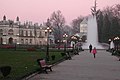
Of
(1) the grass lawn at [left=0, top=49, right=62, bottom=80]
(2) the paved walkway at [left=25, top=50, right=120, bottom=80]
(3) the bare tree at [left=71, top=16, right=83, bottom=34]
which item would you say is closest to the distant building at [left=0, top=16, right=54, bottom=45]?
(3) the bare tree at [left=71, top=16, right=83, bottom=34]

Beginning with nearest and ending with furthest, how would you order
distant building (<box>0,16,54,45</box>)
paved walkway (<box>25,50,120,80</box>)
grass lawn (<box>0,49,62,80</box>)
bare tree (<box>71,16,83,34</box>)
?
grass lawn (<box>0,49,62,80</box>) → paved walkway (<box>25,50,120,80</box>) → distant building (<box>0,16,54,45</box>) → bare tree (<box>71,16,83,34</box>)

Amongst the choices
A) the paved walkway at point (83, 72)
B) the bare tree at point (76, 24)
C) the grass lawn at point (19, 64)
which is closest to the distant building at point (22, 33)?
the bare tree at point (76, 24)

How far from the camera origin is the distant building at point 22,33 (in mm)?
138250

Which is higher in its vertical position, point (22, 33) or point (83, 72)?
point (22, 33)

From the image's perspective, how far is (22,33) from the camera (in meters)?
144

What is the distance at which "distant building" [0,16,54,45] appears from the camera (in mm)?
138250

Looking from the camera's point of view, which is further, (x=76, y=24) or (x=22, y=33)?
(x=76, y=24)

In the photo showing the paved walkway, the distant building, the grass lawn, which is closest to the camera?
the grass lawn

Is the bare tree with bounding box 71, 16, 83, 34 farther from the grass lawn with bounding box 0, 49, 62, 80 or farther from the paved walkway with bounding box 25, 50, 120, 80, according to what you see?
the paved walkway with bounding box 25, 50, 120, 80

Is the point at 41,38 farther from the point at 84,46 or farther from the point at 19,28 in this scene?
the point at 84,46

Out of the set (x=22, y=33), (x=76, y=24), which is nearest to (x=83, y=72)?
(x=22, y=33)

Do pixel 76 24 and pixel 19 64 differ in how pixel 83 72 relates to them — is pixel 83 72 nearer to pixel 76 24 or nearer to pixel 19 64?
pixel 19 64

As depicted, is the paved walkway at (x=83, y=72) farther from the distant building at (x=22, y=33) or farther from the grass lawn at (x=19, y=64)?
the distant building at (x=22, y=33)

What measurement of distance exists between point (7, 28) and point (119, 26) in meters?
45.4
